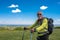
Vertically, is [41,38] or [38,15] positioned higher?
[38,15]

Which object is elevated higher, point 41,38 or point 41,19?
point 41,19

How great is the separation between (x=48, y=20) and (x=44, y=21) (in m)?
0.19

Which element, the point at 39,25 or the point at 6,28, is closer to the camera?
the point at 39,25

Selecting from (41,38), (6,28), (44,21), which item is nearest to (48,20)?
(44,21)

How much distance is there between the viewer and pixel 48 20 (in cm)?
1149

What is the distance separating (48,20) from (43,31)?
53 centimetres

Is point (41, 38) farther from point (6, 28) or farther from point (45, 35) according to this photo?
point (6, 28)

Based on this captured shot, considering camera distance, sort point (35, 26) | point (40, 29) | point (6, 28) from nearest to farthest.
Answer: point (40, 29), point (35, 26), point (6, 28)

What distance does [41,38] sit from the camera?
11797mm

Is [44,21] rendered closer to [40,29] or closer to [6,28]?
[40,29]

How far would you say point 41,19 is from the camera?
1151 cm

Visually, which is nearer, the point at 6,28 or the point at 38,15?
the point at 38,15

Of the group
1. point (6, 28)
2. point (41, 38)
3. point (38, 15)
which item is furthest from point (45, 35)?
point (6, 28)

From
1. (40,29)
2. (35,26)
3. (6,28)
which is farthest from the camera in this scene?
(6,28)
